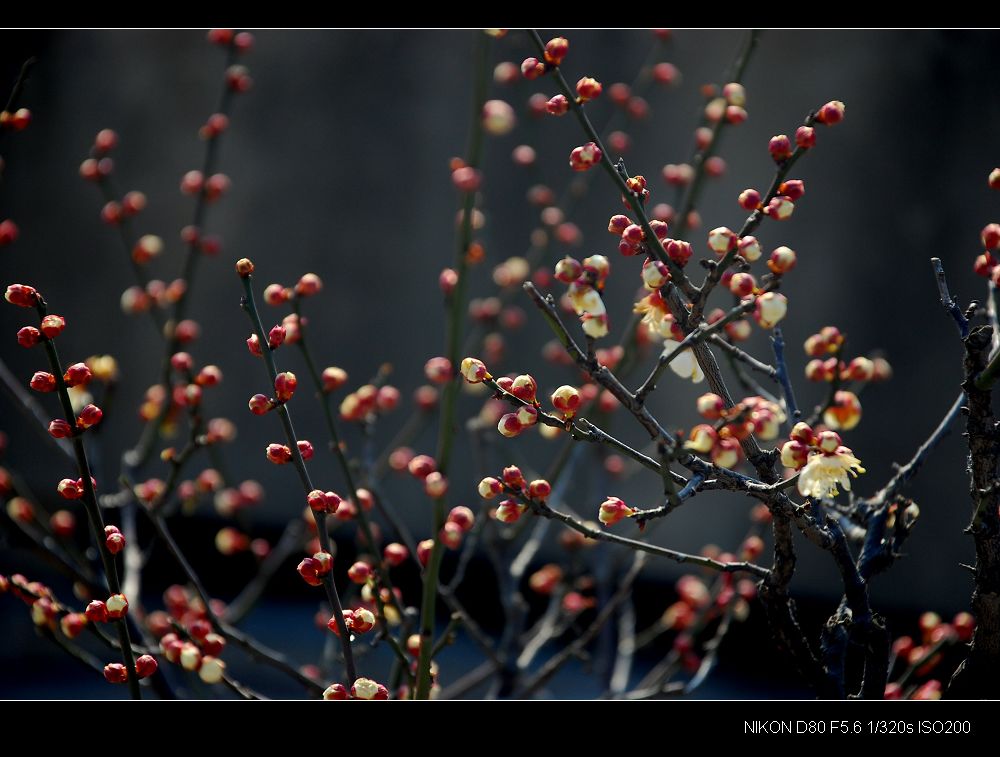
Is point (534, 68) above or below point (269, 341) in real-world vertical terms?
above

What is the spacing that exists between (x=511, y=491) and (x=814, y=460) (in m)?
0.20

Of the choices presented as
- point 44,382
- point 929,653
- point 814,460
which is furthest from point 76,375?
point 929,653

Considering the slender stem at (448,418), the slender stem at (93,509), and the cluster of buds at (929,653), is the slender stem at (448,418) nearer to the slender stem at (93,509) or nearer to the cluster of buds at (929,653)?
the slender stem at (93,509)

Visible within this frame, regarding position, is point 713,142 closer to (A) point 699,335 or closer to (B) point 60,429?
(A) point 699,335

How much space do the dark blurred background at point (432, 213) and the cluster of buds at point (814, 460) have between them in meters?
0.87

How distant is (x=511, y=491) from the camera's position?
1.81 feet

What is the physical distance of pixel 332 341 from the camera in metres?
1.81

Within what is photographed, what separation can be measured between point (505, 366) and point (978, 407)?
124 centimetres

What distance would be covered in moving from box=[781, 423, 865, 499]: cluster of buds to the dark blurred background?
87 centimetres

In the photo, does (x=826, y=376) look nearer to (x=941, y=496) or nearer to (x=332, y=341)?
(x=941, y=496)

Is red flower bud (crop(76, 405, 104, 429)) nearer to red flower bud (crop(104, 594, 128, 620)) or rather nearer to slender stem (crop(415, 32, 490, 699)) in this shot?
red flower bud (crop(104, 594, 128, 620))

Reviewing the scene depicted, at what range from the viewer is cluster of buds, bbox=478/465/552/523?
0.54 metres

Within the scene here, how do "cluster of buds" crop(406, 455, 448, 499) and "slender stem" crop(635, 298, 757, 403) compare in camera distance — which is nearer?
"slender stem" crop(635, 298, 757, 403)

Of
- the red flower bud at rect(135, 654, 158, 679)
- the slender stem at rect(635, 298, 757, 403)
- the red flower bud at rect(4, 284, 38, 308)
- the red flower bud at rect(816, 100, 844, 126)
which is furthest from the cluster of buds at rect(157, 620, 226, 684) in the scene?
the red flower bud at rect(816, 100, 844, 126)
